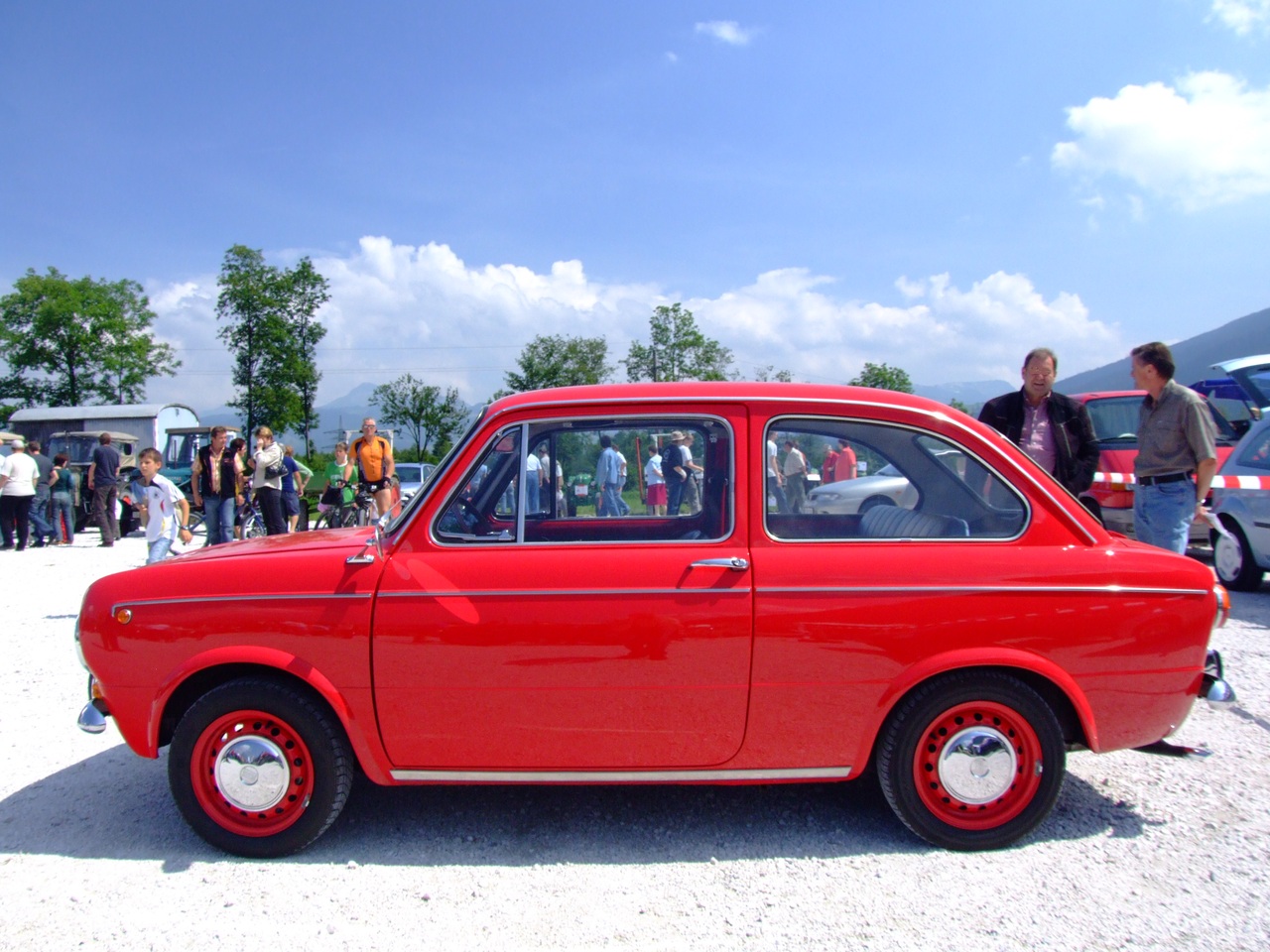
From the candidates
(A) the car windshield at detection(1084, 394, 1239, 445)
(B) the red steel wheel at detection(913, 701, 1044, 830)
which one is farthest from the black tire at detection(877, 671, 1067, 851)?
(A) the car windshield at detection(1084, 394, 1239, 445)

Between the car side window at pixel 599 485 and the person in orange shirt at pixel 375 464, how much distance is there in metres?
7.54

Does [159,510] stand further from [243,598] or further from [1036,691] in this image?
[1036,691]

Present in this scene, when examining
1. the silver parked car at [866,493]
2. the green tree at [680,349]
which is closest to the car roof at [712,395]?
the silver parked car at [866,493]

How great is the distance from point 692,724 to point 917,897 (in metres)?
0.92

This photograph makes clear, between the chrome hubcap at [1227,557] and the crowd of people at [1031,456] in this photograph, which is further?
the chrome hubcap at [1227,557]

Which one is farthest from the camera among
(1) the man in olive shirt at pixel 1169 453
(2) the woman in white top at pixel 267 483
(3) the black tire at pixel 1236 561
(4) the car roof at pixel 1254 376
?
(2) the woman in white top at pixel 267 483

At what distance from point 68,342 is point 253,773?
64.1m

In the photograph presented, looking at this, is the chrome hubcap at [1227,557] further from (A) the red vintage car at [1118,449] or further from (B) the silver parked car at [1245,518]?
(A) the red vintage car at [1118,449]

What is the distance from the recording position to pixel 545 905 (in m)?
2.76

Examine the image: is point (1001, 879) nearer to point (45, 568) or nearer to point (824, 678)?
point (824, 678)

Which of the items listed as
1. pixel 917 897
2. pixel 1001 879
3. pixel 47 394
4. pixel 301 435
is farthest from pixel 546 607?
pixel 47 394

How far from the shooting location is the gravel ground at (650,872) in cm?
261

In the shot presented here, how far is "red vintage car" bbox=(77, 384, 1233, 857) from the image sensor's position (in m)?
2.93

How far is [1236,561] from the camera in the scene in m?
7.49
